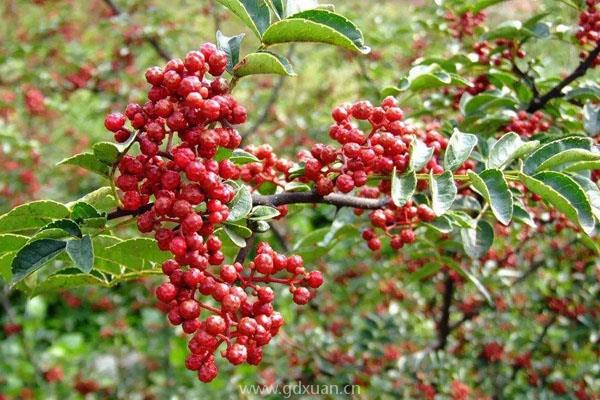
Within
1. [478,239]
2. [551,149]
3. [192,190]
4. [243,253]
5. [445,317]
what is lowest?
[445,317]

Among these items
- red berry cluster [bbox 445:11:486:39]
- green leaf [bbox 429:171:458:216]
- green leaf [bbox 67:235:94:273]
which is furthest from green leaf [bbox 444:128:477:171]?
red berry cluster [bbox 445:11:486:39]

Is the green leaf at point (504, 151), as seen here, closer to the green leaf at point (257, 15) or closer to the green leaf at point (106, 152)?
the green leaf at point (257, 15)

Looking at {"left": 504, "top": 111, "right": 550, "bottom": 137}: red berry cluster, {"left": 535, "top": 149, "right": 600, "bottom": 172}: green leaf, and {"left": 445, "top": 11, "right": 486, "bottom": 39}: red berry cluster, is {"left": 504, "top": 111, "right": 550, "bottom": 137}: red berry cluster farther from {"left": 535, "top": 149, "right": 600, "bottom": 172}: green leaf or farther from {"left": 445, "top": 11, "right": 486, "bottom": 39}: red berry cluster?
{"left": 445, "top": 11, "right": 486, "bottom": 39}: red berry cluster

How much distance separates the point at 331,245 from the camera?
5.98ft

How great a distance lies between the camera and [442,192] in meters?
1.27

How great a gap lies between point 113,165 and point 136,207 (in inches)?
3.7

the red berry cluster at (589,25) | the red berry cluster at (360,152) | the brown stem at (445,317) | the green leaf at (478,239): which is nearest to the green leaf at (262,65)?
the red berry cluster at (360,152)

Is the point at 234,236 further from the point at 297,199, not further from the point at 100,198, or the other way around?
the point at 100,198

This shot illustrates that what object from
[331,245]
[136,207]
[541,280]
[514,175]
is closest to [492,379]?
[541,280]

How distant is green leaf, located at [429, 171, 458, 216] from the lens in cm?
123

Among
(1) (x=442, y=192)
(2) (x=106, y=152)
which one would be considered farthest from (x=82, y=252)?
(1) (x=442, y=192)

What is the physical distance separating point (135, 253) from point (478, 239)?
87cm

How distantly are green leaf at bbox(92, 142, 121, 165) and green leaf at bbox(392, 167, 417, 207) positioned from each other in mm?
521

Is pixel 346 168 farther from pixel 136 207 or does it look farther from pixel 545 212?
pixel 545 212
